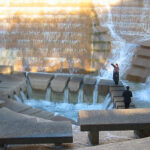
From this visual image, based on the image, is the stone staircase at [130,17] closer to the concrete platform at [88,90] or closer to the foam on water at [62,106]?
the concrete platform at [88,90]

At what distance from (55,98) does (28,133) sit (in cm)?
760

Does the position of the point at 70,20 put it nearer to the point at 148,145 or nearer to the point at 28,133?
the point at 28,133

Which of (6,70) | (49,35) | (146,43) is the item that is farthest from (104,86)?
(6,70)

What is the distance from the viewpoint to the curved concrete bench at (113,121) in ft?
11.5

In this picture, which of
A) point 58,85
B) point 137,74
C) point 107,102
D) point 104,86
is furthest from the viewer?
point 137,74

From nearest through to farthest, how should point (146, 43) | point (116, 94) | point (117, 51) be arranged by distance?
point (116, 94)
point (146, 43)
point (117, 51)

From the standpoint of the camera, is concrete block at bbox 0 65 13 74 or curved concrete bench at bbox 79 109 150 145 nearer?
curved concrete bench at bbox 79 109 150 145

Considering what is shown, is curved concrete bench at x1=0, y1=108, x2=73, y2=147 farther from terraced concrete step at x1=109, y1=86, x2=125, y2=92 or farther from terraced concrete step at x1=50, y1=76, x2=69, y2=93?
terraced concrete step at x1=50, y1=76, x2=69, y2=93

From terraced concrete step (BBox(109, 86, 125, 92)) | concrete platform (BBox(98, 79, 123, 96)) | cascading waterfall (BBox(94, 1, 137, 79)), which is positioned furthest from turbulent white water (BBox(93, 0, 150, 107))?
terraced concrete step (BBox(109, 86, 125, 92))

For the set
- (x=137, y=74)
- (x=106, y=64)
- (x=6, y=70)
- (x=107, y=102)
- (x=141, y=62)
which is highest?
(x=141, y=62)

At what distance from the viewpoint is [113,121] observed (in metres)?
3.56

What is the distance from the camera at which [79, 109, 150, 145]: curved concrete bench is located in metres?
3.51

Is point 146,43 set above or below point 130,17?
below

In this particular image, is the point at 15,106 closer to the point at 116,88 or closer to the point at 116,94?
the point at 116,94
